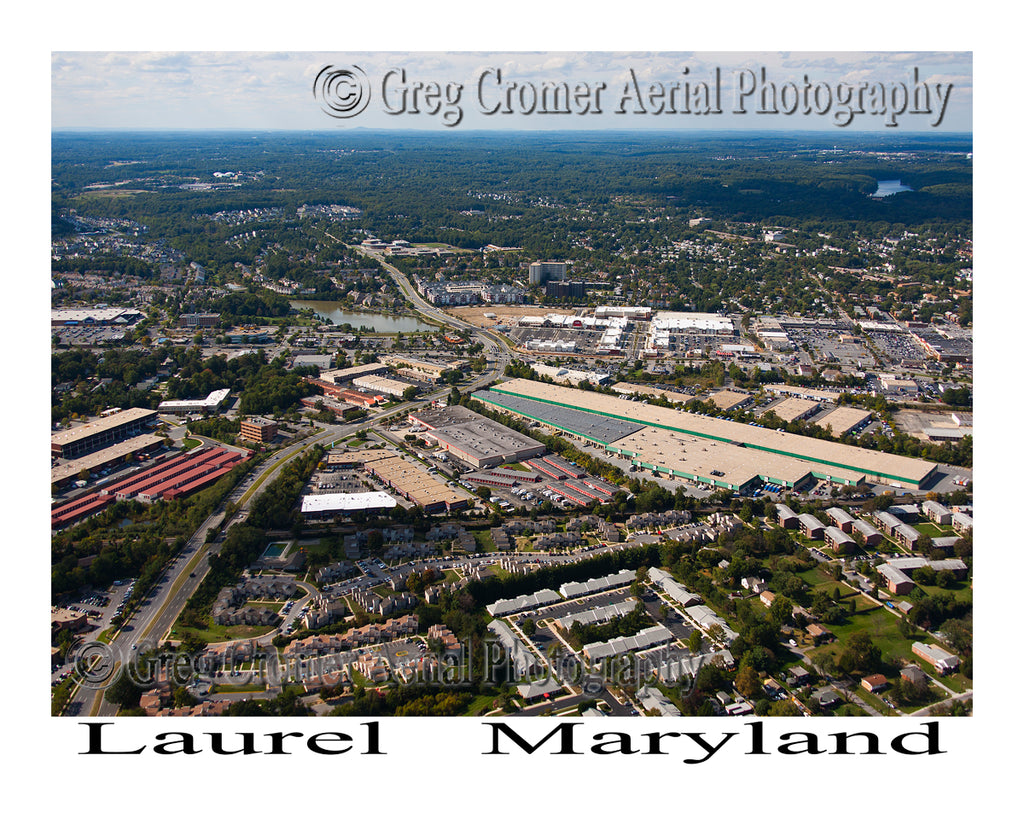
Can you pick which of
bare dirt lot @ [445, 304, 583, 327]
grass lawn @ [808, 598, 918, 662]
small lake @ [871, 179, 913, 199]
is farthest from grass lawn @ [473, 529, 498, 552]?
small lake @ [871, 179, 913, 199]

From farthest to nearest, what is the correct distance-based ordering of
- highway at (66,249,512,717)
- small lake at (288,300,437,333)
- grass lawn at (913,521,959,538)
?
1. small lake at (288,300,437,333)
2. grass lawn at (913,521,959,538)
3. highway at (66,249,512,717)

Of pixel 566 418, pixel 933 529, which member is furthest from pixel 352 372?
pixel 933 529

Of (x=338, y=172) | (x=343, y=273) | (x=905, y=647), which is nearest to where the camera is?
(x=905, y=647)

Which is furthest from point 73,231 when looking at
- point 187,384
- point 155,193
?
point 187,384

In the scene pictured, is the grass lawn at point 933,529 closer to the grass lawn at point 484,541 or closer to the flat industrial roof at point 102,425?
the grass lawn at point 484,541

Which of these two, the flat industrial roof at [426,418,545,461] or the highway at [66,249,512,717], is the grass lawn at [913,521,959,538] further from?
the highway at [66,249,512,717]

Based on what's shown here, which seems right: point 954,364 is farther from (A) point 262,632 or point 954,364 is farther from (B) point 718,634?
(A) point 262,632

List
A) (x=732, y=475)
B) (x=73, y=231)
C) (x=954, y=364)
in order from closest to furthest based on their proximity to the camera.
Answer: (x=732, y=475)
(x=954, y=364)
(x=73, y=231)
